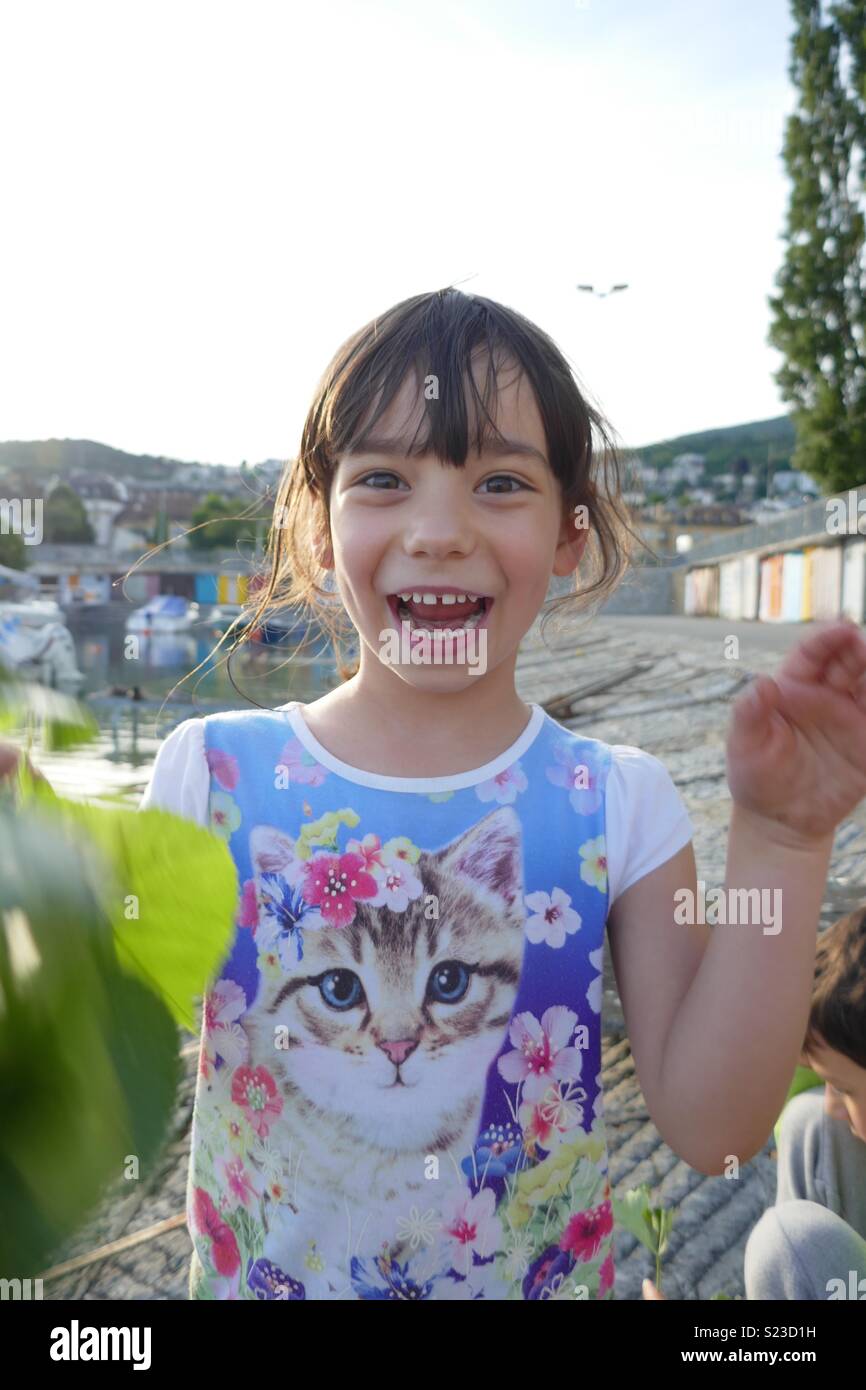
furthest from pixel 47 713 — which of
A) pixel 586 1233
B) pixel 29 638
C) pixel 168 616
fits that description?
pixel 168 616

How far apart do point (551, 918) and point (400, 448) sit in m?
0.57

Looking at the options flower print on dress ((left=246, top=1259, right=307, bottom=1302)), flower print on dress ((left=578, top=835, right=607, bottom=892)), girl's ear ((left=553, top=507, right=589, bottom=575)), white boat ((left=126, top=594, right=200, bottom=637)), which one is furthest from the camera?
white boat ((left=126, top=594, right=200, bottom=637))

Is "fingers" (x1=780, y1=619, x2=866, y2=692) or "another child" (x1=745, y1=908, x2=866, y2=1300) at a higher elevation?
"fingers" (x1=780, y1=619, x2=866, y2=692)

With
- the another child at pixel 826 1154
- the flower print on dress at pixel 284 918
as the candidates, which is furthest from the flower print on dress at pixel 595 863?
the another child at pixel 826 1154

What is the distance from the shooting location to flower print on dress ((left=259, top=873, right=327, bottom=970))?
4.29 ft

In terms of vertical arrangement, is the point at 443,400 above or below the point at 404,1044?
above

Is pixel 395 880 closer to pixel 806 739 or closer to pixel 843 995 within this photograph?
pixel 806 739

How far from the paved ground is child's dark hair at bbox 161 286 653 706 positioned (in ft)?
1.25

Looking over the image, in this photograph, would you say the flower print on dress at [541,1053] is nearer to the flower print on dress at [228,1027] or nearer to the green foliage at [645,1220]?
the flower print on dress at [228,1027]

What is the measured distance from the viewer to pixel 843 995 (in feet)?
6.16

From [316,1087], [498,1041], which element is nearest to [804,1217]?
[498,1041]

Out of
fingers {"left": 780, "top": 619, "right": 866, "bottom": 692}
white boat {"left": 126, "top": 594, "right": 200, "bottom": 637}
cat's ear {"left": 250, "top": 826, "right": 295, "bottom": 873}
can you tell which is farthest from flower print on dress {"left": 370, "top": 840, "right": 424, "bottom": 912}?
white boat {"left": 126, "top": 594, "right": 200, "bottom": 637}

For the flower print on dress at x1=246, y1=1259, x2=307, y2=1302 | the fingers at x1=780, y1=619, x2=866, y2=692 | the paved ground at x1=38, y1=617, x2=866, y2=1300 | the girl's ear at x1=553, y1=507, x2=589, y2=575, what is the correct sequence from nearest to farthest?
the paved ground at x1=38, y1=617, x2=866, y2=1300 < the fingers at x1=780, y1=619, x2=866, y2=692 < the flower print on dress at x1=246, y1=1259, x2=307, y2=1302 < the girl's ear at x1=553, y1=507, x2=589, y2=575

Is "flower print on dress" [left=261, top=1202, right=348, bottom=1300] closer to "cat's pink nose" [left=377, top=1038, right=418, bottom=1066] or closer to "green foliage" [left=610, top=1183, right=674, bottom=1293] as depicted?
"cat's pink nose" [left=377, top=1038, right=418, bottom=1066]
